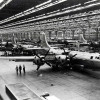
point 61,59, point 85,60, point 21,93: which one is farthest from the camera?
point 61,59

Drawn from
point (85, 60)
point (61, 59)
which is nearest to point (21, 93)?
point (61, 59)

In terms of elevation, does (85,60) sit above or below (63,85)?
above

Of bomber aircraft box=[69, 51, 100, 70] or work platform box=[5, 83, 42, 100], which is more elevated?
bomber aircraft box=[69, 51, 100, 70]

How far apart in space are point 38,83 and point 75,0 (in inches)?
418

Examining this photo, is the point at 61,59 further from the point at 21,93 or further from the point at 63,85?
the point at 21,93

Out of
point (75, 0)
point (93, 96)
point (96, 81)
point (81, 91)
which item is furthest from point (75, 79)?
point (75, 0)

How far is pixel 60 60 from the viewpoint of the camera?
75.5 ft

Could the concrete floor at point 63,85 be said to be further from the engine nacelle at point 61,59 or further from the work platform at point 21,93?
the engine nacelle at point 61,59

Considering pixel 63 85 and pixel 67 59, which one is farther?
pixel 67 59

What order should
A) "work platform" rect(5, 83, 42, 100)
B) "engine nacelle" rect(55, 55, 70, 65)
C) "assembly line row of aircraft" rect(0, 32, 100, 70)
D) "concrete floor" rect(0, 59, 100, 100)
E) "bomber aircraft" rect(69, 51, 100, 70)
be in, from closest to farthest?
"work platform" rect(5, 83, 42, 100) < "concrete floor" rect(0, 59, 100, 100) < "bomber aircraft" rect(69, 51, 100, 70) < "assembly line row of aircraft" rect(0, 32, 100, 70) < "engine nacelle" rect(55, 55, 70, 65)

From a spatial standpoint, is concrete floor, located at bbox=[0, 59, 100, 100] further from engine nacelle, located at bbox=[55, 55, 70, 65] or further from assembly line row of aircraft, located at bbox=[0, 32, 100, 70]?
engine nacelle, located at bbox=[55, 55, 70, 65]

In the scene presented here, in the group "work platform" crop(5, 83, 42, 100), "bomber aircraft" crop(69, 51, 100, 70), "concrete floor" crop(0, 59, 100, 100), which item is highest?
"bomber aircraft" crop(69, 51, 100, 70)

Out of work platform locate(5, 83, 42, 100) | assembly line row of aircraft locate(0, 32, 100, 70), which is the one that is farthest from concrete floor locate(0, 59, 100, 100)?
assembly line row of aircraft locate(0, 32, 100, 70)

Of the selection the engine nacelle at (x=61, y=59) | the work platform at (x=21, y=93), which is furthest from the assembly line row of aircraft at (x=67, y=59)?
the work platform at (x=21, y=93)
